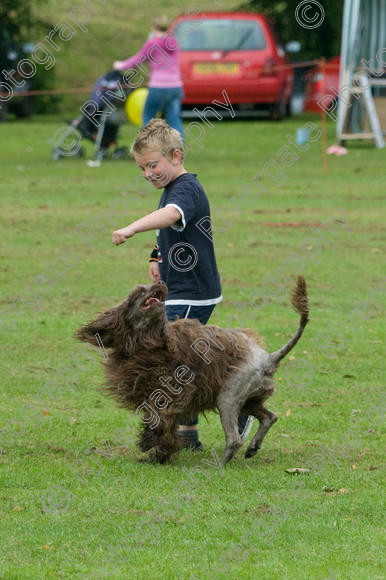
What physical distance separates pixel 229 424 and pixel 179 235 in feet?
3.72

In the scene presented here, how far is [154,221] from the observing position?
5621 millimetres

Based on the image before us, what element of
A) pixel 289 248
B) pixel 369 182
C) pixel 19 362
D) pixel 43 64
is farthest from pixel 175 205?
pixel 43 64

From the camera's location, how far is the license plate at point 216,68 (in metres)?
23.6

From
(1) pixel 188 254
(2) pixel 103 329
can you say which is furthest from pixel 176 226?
(2) pixel 103 329

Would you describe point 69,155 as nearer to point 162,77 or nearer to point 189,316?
point 162,77

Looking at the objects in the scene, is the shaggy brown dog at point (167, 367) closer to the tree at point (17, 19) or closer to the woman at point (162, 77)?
the woman at point (162, 77)

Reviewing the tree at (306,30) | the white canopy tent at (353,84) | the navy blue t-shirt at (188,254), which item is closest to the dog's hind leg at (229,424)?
the navy blue t-shirt at (188,254)

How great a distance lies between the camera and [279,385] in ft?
24.9

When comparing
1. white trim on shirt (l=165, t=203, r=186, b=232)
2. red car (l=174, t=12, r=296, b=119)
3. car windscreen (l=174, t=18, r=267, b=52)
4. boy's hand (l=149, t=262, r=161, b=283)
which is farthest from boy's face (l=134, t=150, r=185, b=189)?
car windscreen (l=174, t=18, r=267, b=52)

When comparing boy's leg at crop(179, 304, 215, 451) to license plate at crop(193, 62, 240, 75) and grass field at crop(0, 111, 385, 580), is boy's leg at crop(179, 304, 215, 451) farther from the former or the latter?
license plate at crop(193, 62, 240, 75)

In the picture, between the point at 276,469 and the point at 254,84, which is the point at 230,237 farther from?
the point at 254,84

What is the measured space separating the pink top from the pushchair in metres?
1.54

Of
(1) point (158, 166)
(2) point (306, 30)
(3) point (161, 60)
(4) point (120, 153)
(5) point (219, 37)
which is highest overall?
(1) point (158, 166)

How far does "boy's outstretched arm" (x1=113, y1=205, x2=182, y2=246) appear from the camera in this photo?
5.34 meters
